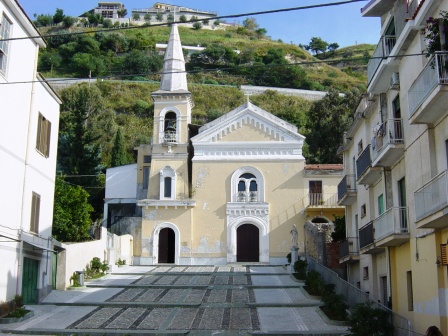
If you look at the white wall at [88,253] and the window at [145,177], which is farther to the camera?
the window at [145,177]

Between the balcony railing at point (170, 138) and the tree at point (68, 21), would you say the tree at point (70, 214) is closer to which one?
the balcony railing at point (170, 138)

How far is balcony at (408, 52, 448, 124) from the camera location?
519 inches

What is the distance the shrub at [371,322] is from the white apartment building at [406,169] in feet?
3.05

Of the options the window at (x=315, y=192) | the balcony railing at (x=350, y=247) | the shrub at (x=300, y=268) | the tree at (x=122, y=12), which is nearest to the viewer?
the balcony railing at (x=350, y=247)

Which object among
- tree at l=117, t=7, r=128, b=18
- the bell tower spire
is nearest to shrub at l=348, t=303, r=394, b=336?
the bell tower spire

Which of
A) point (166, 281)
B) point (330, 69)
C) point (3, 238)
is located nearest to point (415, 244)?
point (3, 238)

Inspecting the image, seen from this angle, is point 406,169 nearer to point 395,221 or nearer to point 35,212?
point 395,221

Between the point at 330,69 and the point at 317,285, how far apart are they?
309 feet

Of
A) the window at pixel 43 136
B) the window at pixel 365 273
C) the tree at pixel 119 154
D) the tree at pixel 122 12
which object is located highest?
the tree at pixel 122 12

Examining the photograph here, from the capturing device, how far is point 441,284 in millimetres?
14391

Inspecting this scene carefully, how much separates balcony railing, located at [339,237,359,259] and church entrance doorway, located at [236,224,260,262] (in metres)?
13.0

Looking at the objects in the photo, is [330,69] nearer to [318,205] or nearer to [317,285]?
[318,205]

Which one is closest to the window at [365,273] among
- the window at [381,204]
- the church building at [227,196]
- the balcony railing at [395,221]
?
the window at [381,204]

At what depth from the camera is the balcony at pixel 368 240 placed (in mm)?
19980
